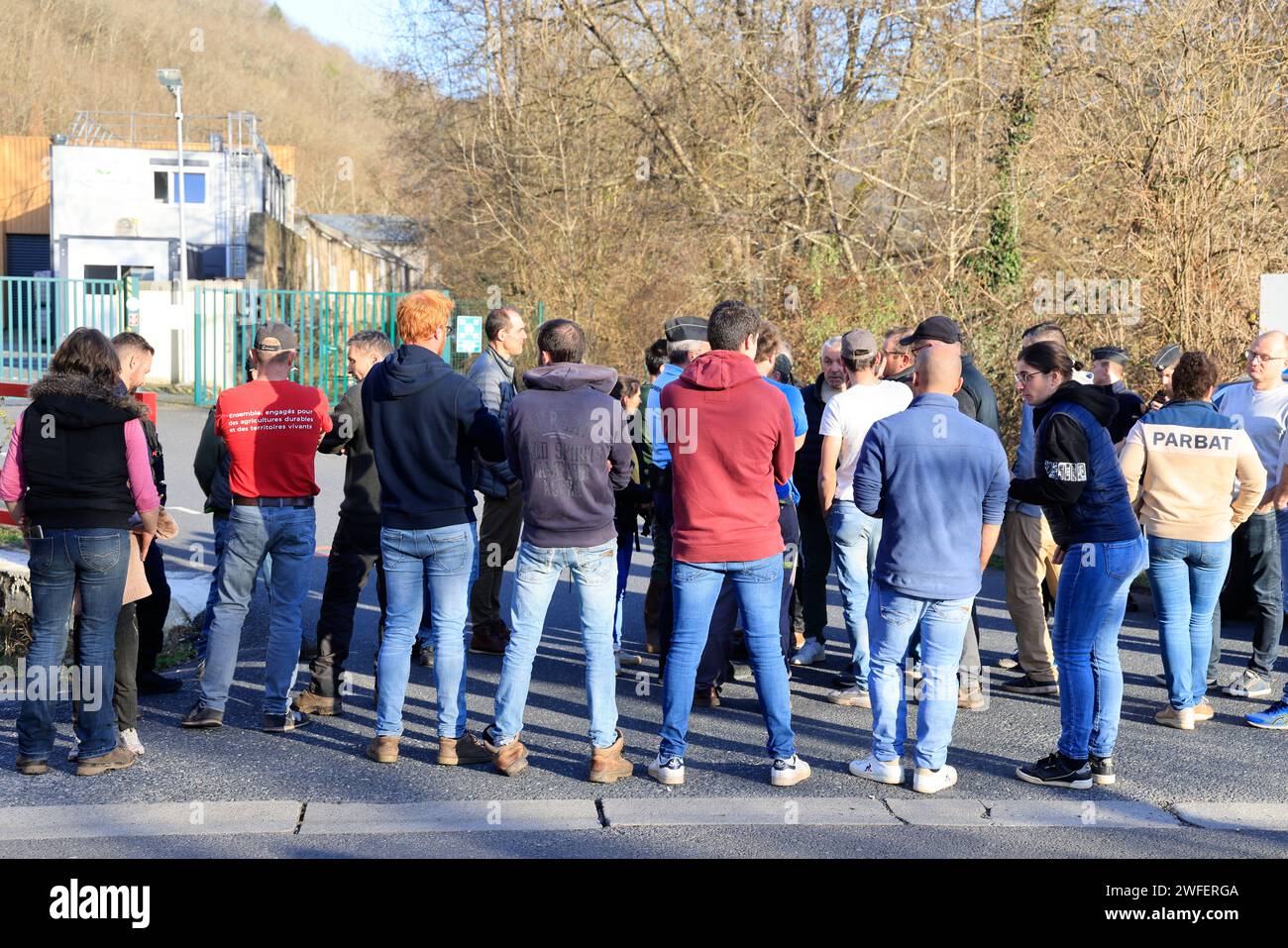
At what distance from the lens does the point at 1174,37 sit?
1280 centimetres

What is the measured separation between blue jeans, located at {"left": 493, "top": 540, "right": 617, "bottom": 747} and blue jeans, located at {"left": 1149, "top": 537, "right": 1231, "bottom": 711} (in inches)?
103

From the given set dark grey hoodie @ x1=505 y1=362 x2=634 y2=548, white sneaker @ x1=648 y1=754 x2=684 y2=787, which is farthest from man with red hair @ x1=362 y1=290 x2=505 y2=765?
white sneaker @ x1=648 y1=754 x2=684 y2=787

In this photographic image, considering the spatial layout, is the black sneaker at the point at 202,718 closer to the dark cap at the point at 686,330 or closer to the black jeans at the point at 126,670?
the black jeans at the point at 126,670

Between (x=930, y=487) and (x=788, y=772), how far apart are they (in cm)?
131

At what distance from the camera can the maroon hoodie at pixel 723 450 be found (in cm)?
526

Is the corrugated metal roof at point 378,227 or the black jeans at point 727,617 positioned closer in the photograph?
the black jeans at point 727,617

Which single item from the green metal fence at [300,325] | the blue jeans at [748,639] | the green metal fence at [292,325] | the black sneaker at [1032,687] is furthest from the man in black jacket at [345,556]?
the green metal fence at [292,325]

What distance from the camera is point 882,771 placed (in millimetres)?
5395

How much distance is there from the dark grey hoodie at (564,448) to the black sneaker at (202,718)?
1.85 meters

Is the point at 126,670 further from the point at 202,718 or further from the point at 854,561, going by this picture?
the point at 854,561

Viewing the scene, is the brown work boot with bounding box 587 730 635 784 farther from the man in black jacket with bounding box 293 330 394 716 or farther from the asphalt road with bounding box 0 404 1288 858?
the man in black jacket with bounding box 293 330 394 716

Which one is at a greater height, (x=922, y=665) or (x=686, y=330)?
(x=686, y=330)

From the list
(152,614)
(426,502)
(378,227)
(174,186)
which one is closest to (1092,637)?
(426,502)

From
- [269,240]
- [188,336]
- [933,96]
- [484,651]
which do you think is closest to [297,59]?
[269,240]
